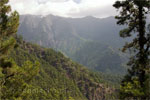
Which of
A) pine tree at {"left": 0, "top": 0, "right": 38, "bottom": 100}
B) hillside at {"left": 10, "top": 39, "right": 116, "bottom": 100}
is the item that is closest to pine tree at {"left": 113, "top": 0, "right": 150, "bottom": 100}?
pine tree at {"left": 0, "top": 0, "right": 38, "bottom": 100}

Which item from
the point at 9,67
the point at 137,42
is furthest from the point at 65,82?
the point at 137,42

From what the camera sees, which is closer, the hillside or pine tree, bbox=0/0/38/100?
pine tree, bbox=0/0/38/100

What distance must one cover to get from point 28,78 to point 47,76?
524 ft

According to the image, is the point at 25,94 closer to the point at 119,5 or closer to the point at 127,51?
the point at 127,51

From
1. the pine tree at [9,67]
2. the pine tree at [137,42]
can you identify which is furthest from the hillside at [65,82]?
the pine tree at [137,42]

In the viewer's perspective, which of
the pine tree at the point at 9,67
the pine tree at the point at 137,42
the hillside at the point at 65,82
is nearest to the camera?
the pine tree at the point at 137,42

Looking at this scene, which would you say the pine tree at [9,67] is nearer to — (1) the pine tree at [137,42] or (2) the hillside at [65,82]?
(1) the pine tree at [137,42]

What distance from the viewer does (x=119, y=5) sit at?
12453mm

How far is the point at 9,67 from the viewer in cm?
1452

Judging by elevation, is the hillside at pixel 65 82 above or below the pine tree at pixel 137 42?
below

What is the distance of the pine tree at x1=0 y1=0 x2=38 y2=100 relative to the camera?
1395 cm

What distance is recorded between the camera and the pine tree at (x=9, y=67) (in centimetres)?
1395

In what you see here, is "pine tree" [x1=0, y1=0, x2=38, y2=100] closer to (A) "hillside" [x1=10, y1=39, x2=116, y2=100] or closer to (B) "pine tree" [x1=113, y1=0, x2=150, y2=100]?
(B) "pine tree" [x1=113, y1=0, x2=150, y2=100]

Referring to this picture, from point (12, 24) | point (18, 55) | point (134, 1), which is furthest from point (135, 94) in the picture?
point (18, 55)
